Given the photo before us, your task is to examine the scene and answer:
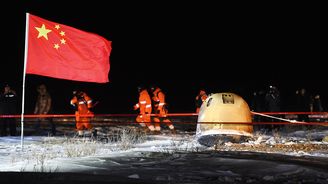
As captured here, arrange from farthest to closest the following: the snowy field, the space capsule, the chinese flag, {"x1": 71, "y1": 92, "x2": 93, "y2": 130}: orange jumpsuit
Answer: {"x1": 71, "y1": 92, "x2": 93, "y2": 130}: orange jumpsuit < the space capsule < the chinese flag < the snowy field

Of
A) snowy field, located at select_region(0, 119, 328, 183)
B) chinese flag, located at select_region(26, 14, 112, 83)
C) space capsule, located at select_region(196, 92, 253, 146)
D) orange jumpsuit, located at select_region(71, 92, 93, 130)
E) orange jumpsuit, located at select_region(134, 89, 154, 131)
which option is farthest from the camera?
orange jumpsuit, located at select_region(134, 89, 154, 131)

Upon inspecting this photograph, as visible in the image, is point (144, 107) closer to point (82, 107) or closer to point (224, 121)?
point (82, 107)

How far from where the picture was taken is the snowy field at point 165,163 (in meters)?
8.63

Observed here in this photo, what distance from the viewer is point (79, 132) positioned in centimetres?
1809

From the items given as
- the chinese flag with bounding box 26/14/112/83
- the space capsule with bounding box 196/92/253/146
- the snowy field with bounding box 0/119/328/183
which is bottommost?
the snowy field with bounding box 0/119/328/183

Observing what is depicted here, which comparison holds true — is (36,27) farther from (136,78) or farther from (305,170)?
(136,78)

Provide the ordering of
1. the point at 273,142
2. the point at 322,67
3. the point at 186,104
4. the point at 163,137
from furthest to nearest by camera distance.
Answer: the point at 322,67
the point at 186,104
the point at 163,137
the point at 273,142

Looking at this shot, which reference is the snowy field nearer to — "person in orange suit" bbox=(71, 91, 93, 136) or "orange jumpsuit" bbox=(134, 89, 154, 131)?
"person in orange suit" bbox=(71, 91, 93, 136)

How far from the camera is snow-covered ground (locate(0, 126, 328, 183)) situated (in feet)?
28.5

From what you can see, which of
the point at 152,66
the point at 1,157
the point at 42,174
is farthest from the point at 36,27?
the point at 152,66

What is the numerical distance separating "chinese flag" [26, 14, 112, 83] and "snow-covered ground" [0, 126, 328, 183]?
5.65 feet

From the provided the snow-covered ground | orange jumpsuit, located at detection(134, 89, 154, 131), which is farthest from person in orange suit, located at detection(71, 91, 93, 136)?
the snow-covered ground

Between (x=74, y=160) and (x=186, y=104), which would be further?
(x=186, y=104)

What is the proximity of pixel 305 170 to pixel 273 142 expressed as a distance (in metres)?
5.40
